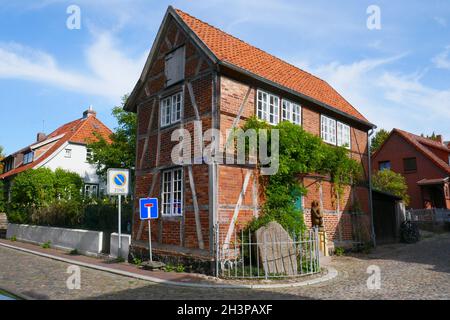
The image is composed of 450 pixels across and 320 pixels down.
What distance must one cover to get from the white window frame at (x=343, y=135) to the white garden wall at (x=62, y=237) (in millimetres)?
10291

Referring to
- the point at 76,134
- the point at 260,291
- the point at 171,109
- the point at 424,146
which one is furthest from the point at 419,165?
the point at 76,134

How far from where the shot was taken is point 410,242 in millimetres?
18688

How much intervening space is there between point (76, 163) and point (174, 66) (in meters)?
20.0

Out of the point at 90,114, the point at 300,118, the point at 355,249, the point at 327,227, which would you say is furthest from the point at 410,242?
the point at 90,114

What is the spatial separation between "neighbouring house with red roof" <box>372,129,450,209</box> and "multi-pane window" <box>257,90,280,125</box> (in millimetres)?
→ 21192

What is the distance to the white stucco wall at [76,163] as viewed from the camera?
28.8m

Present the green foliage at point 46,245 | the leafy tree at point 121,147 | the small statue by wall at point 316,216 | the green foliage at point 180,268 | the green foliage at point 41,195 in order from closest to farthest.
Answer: the green foliage at point 180,268
the small statue by wall at point 316,216
the green foliage at point 46,245
the green foliage at point 41,195
the leafy tree at point 121,147

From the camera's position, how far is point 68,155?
29656 millimetres

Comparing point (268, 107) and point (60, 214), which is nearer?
point (268, 107)

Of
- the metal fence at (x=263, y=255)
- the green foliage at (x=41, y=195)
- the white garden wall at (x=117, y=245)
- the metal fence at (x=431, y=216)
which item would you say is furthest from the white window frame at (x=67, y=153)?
the metal fence at (x=431, y=216)

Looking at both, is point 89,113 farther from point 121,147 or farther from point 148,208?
point 148,208

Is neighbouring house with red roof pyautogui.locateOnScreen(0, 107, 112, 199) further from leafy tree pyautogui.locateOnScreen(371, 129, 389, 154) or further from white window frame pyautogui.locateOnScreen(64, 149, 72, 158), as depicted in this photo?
leafy tree pyautogui.locateOnScreen(371, 129, 389, 154)

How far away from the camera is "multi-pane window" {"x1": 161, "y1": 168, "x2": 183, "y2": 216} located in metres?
11.8

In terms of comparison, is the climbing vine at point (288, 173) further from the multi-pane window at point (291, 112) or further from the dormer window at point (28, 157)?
the dormer window at point (28, 157)
